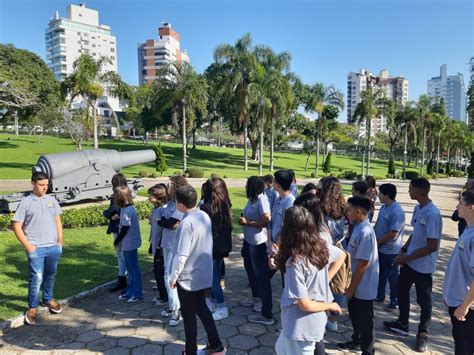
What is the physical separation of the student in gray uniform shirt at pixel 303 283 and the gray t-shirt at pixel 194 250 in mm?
1030

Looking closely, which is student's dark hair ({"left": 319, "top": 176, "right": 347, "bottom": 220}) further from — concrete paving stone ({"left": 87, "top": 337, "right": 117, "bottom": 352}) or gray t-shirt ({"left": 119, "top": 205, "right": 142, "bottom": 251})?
concrete paving stone ({"left": 87, "top": 337, "right": 117, "bottom": 352})

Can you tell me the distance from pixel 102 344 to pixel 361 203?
10.6 ft

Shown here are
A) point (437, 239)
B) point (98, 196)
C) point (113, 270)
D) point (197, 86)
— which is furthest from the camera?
point (197, 86)

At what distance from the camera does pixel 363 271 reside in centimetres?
358

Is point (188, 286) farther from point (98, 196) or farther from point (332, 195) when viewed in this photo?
point (98, 196)

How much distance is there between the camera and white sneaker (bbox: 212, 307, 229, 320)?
15.8 feet

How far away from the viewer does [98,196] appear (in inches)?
480

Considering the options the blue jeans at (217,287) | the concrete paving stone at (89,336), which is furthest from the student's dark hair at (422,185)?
the concrete paving stone at (89,336)

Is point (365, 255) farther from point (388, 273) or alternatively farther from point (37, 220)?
point (37, 220)

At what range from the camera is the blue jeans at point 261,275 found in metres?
4.65

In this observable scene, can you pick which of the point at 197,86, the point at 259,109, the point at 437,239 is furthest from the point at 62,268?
the point at 259,109

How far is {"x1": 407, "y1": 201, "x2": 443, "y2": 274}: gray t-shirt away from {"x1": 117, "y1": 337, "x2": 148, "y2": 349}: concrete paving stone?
3.13 metres

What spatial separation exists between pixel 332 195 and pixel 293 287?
5.90ft

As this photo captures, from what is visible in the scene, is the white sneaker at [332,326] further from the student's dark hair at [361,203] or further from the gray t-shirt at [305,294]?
the gray t-shirt at [305,294]
